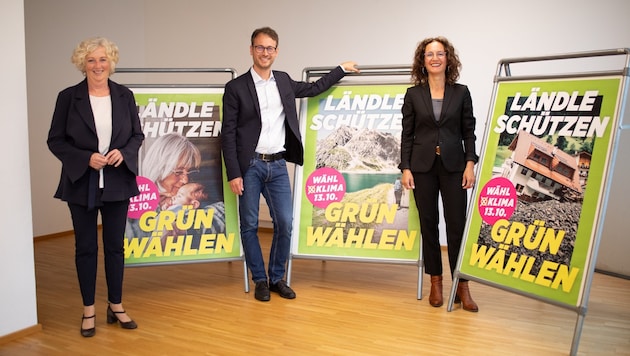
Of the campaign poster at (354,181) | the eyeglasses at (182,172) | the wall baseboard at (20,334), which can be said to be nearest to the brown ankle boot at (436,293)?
the campaign poster at (354,181)

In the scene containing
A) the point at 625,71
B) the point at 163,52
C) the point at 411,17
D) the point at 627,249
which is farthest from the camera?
the point at 163,52

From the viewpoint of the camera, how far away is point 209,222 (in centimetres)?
392

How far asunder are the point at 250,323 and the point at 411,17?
10.6 feet

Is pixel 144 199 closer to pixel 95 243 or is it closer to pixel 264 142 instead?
pixel 95 243

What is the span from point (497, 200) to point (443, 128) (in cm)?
51

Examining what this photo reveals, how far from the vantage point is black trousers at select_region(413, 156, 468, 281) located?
3568mm

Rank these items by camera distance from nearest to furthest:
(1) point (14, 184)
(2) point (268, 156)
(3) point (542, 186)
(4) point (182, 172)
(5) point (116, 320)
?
1. (1) point (14, 184)
2. (3) point (542, 186)
3. (5) point (116, 320)
4. (2) point (268, 156)
5. (4) point (182, 172)

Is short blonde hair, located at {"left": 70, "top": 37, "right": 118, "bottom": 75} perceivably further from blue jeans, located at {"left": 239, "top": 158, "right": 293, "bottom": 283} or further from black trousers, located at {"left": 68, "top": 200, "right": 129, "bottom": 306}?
blue jeans, located at {"left": 239, "top": 158, "right": 293, "bottom": 283}

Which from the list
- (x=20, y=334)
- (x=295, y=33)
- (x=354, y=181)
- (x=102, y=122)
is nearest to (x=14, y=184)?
(x=102, y=122)

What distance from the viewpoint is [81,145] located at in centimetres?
302

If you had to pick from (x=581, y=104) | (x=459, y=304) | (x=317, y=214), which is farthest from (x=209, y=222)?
(x=581, y=104)

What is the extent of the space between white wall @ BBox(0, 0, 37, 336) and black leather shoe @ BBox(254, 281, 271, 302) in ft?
4.20

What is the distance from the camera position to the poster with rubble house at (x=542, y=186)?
3.02 metres

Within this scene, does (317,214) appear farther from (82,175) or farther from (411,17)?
(411,17)
